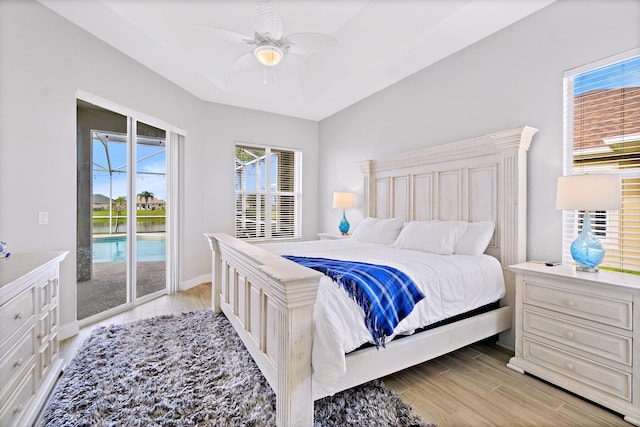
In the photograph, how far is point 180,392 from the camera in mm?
1874

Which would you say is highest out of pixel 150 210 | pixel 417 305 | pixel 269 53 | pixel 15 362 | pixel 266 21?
pixel 266 21

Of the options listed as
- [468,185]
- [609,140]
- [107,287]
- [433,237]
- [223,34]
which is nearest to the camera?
[609,140]

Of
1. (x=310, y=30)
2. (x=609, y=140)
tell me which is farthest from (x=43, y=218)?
(x=609, y=140)

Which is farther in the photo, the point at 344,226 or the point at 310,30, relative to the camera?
the point at 344,226

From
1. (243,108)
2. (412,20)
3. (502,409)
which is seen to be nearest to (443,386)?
(502,409)

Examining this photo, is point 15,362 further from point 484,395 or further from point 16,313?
point 484,395

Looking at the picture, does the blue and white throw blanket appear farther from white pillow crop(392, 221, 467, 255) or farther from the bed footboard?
white pillow crop(392, 221, 467, 255)

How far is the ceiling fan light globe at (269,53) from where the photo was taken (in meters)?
2.62

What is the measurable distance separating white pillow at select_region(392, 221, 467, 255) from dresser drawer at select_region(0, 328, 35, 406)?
2.88 metres

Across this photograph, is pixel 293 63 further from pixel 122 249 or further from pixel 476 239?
pixel 122 249

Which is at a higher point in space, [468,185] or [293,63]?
[293,63]

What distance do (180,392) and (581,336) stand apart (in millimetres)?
2588

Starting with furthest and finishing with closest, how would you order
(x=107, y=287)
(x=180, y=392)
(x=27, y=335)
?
(x=107, y=287), (x=180, y=392), (x=27, y=335)

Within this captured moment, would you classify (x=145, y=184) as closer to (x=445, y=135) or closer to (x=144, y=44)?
(x=144, y=44)
